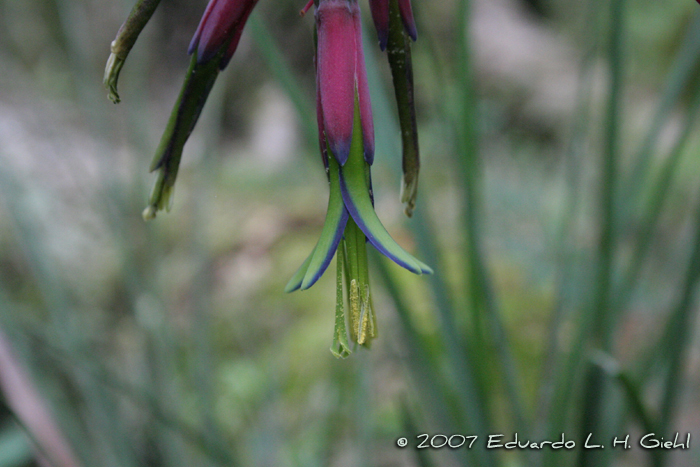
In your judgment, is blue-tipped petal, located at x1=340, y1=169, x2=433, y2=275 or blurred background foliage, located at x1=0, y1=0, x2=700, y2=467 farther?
blurred background foliage, located at x1=0, y1=0, x2=700, y2=467

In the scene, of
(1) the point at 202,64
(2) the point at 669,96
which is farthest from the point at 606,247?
(1) the point at 202,64

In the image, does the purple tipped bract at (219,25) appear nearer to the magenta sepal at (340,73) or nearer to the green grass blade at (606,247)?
the magenta sepal at (340,73)

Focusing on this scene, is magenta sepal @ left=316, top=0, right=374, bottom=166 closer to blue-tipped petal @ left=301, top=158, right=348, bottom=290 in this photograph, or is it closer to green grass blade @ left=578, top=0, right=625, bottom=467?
blue-tipped petal @ left=301, top=158, right=348, bottom=290

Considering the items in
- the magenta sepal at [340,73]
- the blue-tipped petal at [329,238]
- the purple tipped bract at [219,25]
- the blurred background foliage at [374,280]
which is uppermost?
the purple tipped bract at [219,25]

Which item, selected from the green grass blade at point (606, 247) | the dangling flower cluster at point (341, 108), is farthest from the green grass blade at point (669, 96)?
the dangling flower cluster at point (341, 108)

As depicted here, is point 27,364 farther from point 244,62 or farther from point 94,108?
point 244,62

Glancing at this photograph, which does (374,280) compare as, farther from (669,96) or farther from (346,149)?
(346,149)

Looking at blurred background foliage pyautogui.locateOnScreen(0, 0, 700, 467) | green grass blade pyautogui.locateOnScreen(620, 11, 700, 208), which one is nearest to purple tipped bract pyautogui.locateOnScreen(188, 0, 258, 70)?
blurred background foliage pyautogui.locateOnScreen(0, 0, 700, 467)
